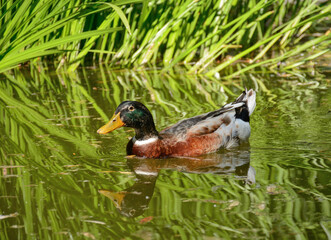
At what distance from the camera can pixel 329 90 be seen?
27.1 feet

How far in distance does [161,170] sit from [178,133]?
0.67 m

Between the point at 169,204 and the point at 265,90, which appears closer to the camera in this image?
the point at 169,204

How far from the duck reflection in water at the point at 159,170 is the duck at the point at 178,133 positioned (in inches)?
3.6

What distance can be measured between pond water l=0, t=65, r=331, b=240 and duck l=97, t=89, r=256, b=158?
12 cm

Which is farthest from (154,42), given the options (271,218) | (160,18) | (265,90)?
(271,218)

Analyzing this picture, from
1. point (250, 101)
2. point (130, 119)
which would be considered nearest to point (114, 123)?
point (130, 119)

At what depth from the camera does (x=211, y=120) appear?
646cm

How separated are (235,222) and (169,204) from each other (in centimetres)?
62

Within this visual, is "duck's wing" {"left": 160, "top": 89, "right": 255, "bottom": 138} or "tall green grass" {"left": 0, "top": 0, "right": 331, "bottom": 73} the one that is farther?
"tall green grass" {"left": 0, "top": 0, "right": 331, "bottom": 73}

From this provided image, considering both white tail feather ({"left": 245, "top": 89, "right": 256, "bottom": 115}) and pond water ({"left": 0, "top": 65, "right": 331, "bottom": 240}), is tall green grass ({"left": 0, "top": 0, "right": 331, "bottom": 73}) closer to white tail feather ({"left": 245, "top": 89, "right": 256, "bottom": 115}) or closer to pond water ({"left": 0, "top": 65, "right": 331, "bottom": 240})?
pond water ({"left": 0, "top": 65, "right": 331, "bottom": 240})

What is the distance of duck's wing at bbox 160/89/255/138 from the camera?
6.27m

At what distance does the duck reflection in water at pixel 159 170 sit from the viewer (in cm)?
467

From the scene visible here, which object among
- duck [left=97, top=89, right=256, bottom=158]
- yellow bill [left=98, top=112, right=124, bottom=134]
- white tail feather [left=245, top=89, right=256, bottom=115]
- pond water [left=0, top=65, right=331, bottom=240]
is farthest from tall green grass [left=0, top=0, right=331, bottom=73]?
yellow bill [left=98, top=112, right=124, bottom=134]

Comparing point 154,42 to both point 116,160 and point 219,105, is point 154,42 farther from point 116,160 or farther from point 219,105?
point 116,160
